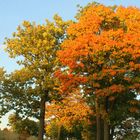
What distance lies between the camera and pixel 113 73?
38250mm

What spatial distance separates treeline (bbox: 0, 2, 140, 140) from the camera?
39.3m

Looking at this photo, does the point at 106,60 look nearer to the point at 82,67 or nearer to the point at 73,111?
the point at 82,67

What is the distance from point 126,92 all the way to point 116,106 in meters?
1.90

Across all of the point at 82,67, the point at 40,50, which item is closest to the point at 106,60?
the point at 82,67

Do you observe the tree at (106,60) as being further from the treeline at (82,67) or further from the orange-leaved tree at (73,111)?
the orange-leaved tree at (73,111)

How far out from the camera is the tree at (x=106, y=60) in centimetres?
3897

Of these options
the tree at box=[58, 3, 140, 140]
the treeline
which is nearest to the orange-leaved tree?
the treeline

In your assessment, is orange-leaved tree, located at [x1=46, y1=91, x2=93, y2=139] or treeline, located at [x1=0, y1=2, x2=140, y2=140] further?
orange-leaved tree, located at [x1=46, y1=91, x2=93, y2=139]

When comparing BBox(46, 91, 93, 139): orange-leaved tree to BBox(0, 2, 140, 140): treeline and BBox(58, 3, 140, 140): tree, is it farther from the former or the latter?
BBox(58, 3, 140, 140): tree

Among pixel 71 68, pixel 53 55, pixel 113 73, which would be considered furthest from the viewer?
pixel 53 55

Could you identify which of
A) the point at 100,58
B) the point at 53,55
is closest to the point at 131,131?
the point at 53,55

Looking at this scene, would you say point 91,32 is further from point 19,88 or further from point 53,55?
point 19,88

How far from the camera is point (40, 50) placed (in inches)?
1816

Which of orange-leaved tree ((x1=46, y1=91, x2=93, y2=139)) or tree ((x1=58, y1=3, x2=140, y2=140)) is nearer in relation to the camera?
tree ((x1=58, y1=3, x2=140, y2=140))
